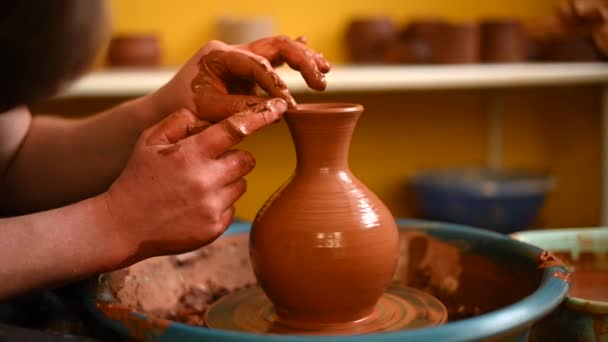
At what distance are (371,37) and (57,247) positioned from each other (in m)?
2.00

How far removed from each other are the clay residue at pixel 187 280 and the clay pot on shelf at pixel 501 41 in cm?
173

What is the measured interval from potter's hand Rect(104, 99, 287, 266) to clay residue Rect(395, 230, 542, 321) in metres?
0.42

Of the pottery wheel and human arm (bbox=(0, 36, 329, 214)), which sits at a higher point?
human arm (bbox=(0, 36, 329, 214))

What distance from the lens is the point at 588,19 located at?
7.18 feet

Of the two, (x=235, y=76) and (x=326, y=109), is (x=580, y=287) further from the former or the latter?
(x=235, y=76)

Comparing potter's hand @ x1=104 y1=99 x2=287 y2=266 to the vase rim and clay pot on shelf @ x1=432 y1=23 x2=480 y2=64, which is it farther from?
clay pot on shelf @ x1=432 y1=23 x2=480 y2=64

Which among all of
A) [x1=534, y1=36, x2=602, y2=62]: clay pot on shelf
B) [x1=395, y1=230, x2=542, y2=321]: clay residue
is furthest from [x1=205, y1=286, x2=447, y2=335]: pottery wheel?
[x1=534, y1=36, x2=602, y2=62]: clay pot on shelf

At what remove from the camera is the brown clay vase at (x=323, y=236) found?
2.85ft

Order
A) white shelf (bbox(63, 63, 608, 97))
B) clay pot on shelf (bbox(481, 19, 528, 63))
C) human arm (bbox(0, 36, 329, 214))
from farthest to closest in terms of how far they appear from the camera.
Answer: clay pot on shelf (bbox(481, 19, 528, 63)), white shelf (bbox(63, 63, 608, 97)), human arm (bbox(0, 36, 329, 214))

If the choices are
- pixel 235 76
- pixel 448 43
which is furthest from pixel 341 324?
pixel 448 43

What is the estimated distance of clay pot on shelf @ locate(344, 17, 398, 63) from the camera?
2.62m

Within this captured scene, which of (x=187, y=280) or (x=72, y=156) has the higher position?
(x=72, y=156)

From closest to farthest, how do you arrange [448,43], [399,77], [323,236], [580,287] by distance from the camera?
[323,236], [580,287], [399,77], [448,43]

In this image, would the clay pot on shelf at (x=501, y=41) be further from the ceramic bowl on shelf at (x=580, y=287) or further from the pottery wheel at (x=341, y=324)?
the pottery wheel at (x=341, y=324)
